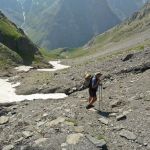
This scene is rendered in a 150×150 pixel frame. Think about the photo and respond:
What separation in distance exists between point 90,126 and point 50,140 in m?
3.37

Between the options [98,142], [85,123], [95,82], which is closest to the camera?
[98,142]

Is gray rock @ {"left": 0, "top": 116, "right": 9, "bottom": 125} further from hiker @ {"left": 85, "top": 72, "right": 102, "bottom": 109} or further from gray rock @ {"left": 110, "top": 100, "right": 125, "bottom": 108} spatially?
gray rock @ {"left": 110, "top": 100, "right": 125, "bottom": 108}

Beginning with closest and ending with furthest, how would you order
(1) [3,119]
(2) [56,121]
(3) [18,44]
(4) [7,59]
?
(2) [56,121] < (1) [3,119] < (4) [7,59] < (3) [18,44]

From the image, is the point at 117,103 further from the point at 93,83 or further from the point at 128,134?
the point at 128,134

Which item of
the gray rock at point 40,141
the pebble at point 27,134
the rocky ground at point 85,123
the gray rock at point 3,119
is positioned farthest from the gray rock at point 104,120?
the gray rock at point 3,119

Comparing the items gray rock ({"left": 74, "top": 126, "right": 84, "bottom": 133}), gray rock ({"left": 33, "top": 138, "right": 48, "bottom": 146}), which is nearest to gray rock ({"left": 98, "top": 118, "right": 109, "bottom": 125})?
gray rock ({"left": 74, "top": 126, "right": 84, "bottom": 133})

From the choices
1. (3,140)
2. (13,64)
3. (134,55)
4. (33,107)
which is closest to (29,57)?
(13,64)

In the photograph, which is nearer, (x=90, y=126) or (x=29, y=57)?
(x=90, y=126)

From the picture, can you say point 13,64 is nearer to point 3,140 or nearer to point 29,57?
point 29,57

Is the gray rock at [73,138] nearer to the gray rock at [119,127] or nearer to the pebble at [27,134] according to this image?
the gray rock at [119,127]

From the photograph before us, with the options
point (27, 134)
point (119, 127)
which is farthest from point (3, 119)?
point (119, 127)

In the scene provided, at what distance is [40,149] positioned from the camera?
2564cm

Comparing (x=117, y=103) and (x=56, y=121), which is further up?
(x=117, y=103)


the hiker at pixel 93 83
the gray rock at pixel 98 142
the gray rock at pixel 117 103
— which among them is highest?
the hiker at pixel 93 83
